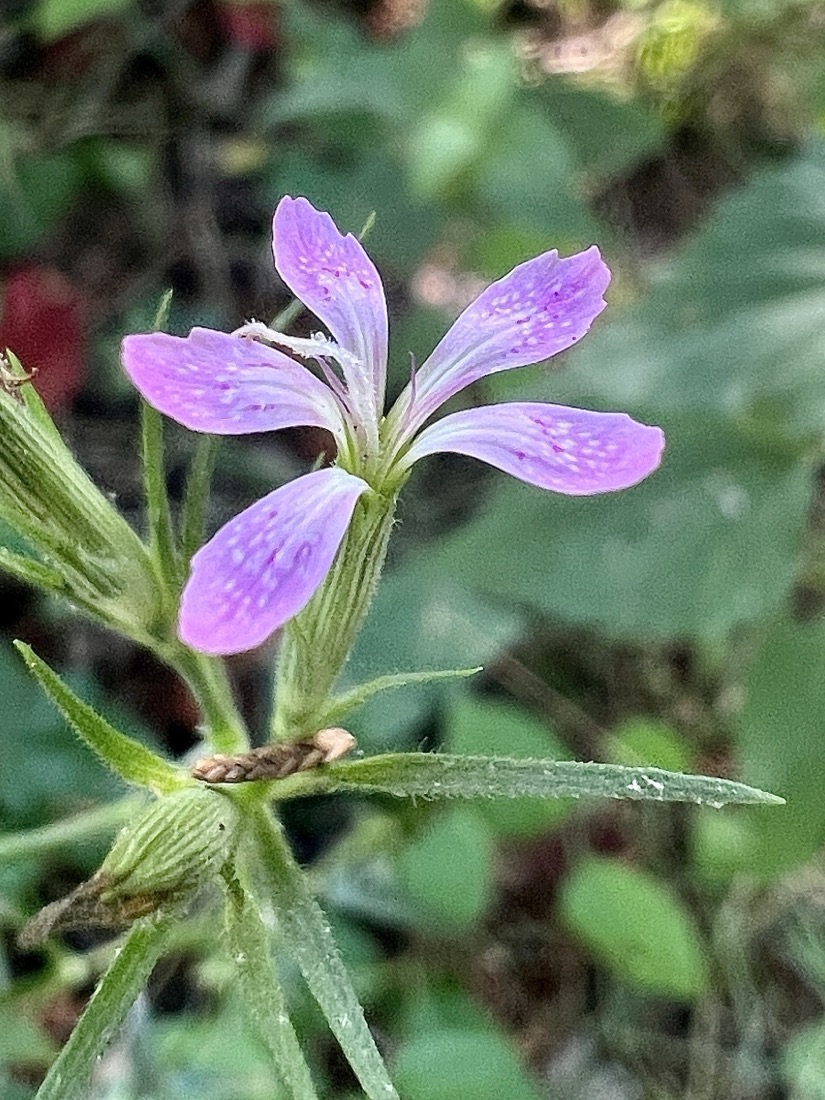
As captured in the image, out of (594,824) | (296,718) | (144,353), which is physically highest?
(144,353)

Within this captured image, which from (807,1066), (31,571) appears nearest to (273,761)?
(31,571)

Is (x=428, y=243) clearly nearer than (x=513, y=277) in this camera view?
No

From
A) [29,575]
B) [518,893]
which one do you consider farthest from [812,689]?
[29,575]

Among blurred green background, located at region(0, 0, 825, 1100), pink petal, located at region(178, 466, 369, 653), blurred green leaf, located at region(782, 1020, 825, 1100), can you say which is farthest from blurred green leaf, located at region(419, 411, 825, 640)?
pink petal, located at region(178, 466, 369, 653)

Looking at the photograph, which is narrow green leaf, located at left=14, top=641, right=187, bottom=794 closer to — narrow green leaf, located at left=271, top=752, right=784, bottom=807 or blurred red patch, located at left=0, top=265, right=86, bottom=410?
narrow green leaf, located at left=271, top=752, right=784, bottom=807

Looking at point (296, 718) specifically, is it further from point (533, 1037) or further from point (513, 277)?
point (533, 1037)

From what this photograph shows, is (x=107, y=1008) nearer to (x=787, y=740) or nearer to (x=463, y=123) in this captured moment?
(x=787, y=740)

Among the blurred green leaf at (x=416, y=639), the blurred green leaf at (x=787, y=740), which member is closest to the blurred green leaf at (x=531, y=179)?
the blurred green leaf at (x=416, y=639)

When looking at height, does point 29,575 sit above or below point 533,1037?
above
